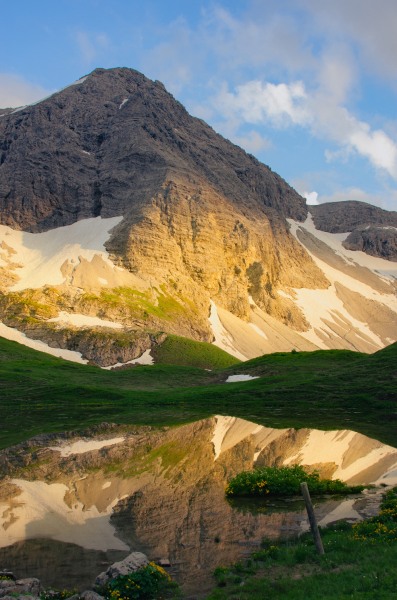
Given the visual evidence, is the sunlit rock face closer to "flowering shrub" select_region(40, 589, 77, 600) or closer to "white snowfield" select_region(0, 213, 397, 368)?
"flowering shrub" select_region(40, 589, 77, 600)

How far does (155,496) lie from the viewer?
22.1m

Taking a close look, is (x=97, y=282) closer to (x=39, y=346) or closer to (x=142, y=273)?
(x=142, y=273)

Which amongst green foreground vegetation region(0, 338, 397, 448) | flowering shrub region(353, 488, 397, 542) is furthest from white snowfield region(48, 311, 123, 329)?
flowering shrub region(353, 488, 397, 542)

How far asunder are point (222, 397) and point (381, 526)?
155 feet

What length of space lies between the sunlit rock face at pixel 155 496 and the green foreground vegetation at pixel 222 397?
558 centimetres

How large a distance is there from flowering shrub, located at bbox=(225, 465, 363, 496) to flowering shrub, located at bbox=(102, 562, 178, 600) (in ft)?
28.6

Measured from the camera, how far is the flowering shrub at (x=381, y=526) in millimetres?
15972

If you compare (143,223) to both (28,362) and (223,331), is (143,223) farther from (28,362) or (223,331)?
(28,362)

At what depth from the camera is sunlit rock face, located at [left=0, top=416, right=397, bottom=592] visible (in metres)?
16.3

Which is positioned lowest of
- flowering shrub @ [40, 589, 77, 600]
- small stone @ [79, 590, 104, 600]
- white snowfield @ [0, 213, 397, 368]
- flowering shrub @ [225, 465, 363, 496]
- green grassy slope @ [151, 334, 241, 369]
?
flowering shrub @ [40, 589, 77, 600]

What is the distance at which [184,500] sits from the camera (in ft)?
70.3

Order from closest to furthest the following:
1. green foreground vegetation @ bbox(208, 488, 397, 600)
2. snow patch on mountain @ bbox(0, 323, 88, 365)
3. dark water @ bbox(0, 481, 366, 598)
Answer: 1. green foreground vegetation @ bbox(208, 488, 397, 600)
2. dark water @ bbox(0, 481, 366, 598)
3. snow patch on mountain @ bbox(0, 323, 88, 365)

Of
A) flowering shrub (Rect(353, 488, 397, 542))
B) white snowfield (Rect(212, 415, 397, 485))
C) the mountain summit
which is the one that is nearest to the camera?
flowering shrub (Rect(353, 488, 397, 542))

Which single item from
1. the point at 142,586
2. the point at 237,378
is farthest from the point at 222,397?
the point at 142,586
